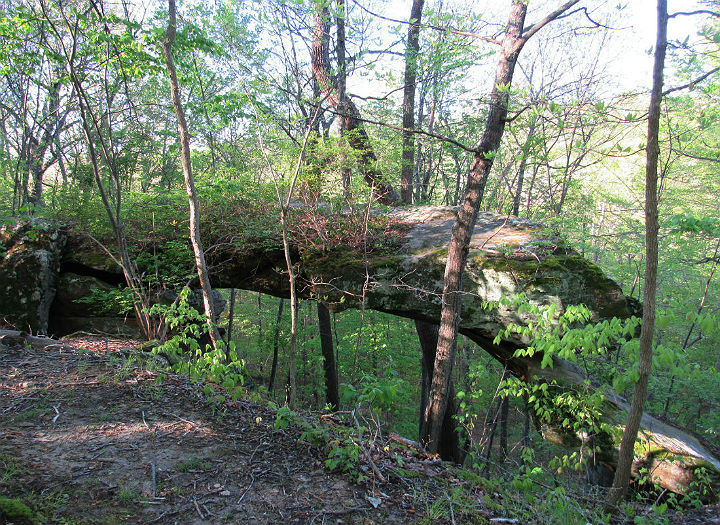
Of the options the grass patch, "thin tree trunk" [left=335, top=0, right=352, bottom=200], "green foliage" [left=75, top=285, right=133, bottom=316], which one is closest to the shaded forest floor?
the grass patch

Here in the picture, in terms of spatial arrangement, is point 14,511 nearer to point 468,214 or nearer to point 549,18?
point 468,214

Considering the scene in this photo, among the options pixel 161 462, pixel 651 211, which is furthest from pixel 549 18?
pixel 161 462

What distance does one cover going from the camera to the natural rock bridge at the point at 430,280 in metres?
5.63

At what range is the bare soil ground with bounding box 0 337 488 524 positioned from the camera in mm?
2176

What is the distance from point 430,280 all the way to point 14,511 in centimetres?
535

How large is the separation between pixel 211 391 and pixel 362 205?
14.9 ft

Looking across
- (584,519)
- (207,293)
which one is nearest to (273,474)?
(584,519)

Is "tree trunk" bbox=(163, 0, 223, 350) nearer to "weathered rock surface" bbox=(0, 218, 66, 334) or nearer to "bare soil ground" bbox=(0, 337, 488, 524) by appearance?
"bare soil ground" bbox=(0, 337, 488, 524)

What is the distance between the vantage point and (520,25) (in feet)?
15.2

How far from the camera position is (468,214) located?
5.05 m

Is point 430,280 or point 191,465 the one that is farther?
point 430,280

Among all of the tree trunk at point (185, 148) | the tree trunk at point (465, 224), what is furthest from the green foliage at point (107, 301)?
the tree trunk at point (465, 224)

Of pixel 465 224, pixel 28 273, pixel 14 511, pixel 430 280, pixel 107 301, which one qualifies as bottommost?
pixel 107 301

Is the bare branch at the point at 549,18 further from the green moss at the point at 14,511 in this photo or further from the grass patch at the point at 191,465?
the green moss at the point at 14,511
